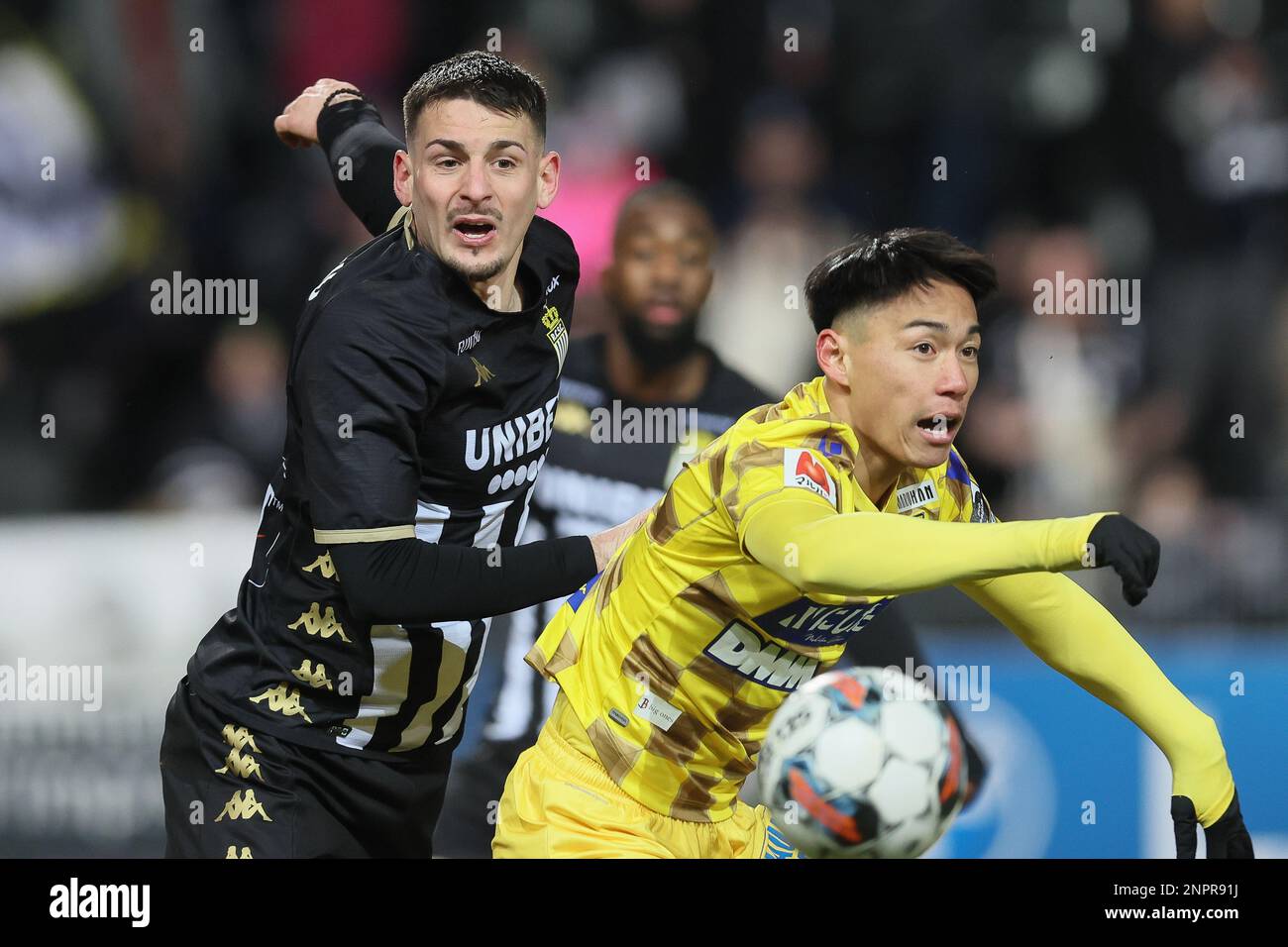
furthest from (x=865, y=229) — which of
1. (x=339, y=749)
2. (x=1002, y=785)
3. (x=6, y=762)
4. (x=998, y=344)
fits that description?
(x=6, y=762)

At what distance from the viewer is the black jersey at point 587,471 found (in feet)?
16.8

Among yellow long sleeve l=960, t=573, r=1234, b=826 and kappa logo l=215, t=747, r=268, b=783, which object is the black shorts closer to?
kappa logo l=215, t=747, r=268, b=783

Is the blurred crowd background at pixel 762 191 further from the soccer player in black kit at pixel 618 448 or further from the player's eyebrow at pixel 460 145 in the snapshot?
the player's eyebrow at pixel 460 145

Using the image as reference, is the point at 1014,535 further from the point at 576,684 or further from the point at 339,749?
the point at 339,749

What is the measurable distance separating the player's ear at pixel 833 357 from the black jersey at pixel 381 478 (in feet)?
2.23

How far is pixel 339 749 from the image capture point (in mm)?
3426

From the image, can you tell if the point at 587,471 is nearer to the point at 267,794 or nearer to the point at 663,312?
the point at 663,312

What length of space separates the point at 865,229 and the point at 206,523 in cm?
265

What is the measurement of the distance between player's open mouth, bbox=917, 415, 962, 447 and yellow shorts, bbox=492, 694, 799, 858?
38.8 inches

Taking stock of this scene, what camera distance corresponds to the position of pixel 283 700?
340 centimetres

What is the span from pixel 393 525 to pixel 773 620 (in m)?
0.82

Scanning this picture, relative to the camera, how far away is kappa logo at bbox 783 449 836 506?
2916 mm

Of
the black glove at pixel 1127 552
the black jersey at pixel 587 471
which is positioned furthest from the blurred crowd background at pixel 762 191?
the black glove at pixel 1127 552

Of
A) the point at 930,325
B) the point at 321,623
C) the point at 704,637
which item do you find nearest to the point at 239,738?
the point at 321,623
